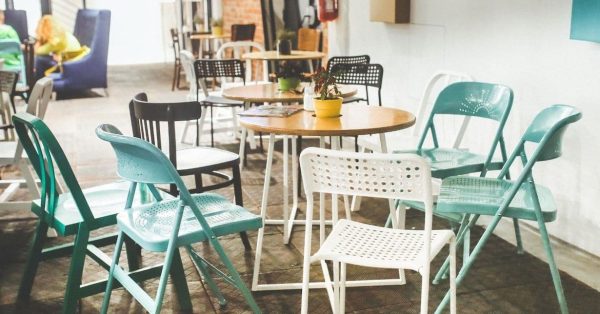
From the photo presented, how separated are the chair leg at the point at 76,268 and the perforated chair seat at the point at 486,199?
150 centimetres

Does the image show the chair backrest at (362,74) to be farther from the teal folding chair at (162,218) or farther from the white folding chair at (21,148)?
the teal folding chair at (162,218)

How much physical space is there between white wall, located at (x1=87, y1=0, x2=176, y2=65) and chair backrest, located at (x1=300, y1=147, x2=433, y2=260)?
1345 cm

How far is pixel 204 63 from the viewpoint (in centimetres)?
565

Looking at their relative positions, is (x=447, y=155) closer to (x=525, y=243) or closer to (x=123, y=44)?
(x=525, y=243)

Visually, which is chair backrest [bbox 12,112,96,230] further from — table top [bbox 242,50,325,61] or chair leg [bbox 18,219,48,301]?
table top [bbox 242,50,325,61]

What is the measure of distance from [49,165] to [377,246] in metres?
1.40

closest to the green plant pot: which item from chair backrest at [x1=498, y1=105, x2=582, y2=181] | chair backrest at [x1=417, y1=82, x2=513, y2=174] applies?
chair backrest at [x1=417, y1=82, x2=513, y2=174]

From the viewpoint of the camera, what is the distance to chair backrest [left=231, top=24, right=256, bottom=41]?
9078mm

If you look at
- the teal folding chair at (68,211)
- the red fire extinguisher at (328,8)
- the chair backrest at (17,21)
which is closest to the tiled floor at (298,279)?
the teal folding chair at (68,211)

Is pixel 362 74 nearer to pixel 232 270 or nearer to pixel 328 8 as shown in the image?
pixel 328 8

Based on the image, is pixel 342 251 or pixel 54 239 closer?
pixel 342 251

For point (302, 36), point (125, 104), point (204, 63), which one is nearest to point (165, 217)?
point (204, 63)

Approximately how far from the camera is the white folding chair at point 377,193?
2033mm

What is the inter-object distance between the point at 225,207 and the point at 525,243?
1.92 m
